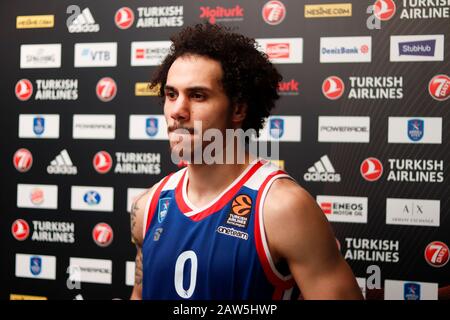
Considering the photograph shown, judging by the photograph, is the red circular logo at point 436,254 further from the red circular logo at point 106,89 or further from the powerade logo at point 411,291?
the red circular logo at point 106,89

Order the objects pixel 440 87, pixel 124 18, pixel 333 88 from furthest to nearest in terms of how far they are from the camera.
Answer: pixel 124 18, pixel 333 88, pixel 440 87

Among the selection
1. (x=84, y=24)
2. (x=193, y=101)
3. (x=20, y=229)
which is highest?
(x=84, y=24)

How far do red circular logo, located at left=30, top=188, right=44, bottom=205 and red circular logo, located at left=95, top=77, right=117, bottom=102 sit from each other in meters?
0.72

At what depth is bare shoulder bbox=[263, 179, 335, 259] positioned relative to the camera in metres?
1.33

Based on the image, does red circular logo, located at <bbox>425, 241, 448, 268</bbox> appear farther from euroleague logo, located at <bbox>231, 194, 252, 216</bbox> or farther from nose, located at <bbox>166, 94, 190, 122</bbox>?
nose, located at <bbox>166, 94, 190, 122</bbox>

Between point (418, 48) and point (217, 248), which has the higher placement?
point (418, 48)

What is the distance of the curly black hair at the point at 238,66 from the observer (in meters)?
1.53

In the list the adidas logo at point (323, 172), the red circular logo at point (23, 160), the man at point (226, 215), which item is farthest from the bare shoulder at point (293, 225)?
the red circular logo at point (23, 160)

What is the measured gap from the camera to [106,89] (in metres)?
2.98

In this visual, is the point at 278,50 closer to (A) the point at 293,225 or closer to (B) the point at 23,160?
(A) the point at 293,225

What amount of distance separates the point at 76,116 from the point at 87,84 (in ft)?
0.69

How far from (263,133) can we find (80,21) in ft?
4.46

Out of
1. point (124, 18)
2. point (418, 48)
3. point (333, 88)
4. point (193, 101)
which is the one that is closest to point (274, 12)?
point (333, 88)
